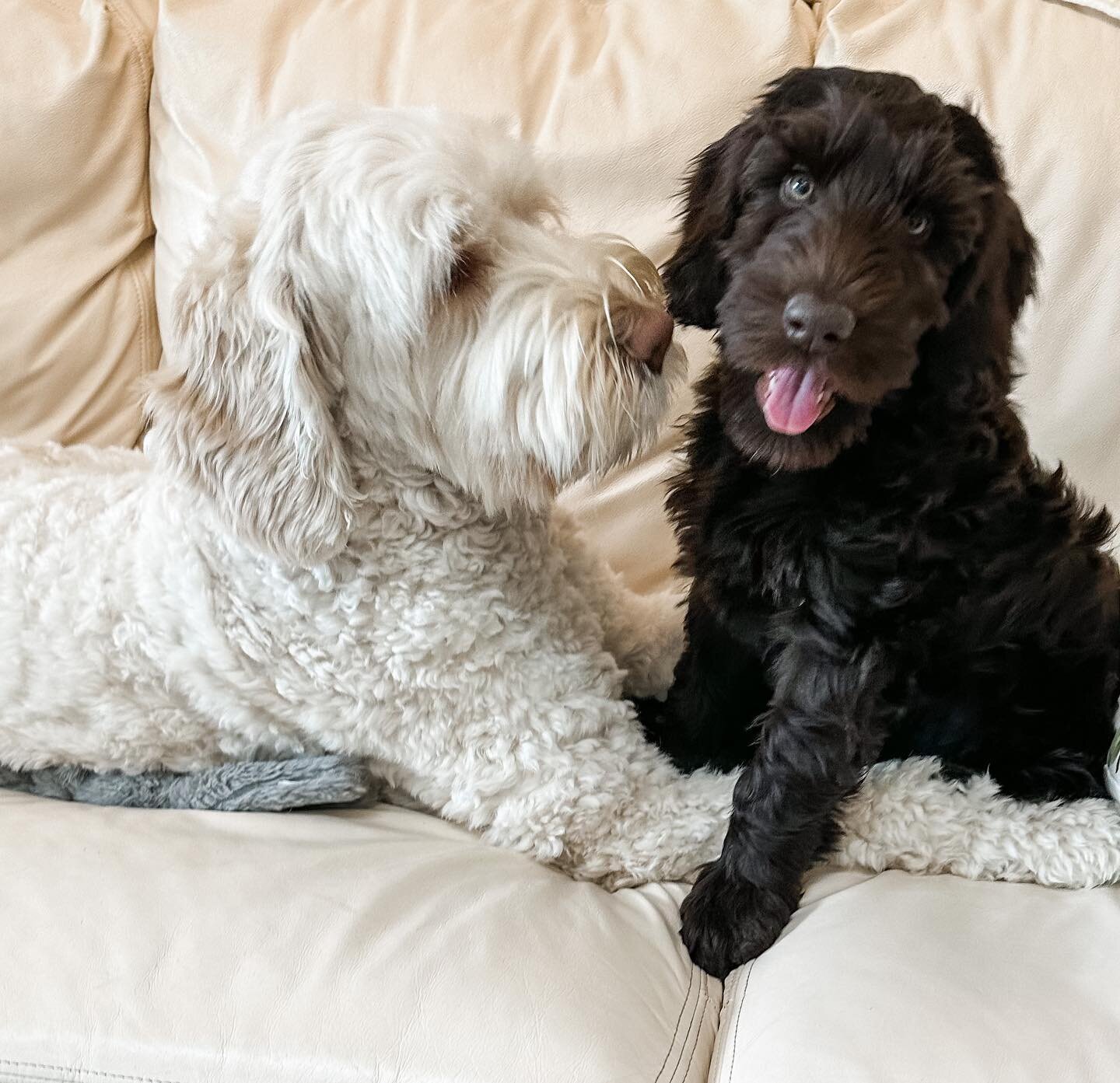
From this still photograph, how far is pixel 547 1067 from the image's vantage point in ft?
3.27

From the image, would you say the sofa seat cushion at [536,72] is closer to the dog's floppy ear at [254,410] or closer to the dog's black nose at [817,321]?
the dog's floppy ear at [254,410]

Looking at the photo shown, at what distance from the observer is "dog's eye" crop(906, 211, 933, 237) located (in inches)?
42.2

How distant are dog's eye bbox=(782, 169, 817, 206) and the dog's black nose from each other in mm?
183

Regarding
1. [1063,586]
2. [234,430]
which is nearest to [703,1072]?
[1063,586]

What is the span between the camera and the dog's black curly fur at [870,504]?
1.05 metres

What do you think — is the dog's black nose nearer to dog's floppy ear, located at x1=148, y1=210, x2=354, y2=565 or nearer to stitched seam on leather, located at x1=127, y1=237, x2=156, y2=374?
dog's floppy ear, located at x1=148, y1=210, x2=354, y2=565

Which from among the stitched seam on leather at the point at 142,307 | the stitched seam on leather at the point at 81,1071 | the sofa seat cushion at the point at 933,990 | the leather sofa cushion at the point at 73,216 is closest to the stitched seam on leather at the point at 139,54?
the leather sofa cushion at the point at 73,216

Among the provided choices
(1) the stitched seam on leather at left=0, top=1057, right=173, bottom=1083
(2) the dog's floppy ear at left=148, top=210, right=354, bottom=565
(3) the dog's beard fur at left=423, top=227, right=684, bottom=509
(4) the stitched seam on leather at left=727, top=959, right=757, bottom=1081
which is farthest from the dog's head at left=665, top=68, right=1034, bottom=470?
(1) the stitched seam on leather at left=0, top=1057, right=173, bottom=1083

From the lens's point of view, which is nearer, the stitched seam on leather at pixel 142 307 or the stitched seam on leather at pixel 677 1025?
the stitched seam on leather at pixel 677 1025

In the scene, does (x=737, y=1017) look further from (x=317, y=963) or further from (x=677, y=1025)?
(x=317, y=963)

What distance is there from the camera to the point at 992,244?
1.10 meters

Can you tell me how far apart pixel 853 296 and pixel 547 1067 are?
0.84m

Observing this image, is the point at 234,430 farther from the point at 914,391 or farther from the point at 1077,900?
the point at 1077,900

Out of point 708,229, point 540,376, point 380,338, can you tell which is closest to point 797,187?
point 708,229
